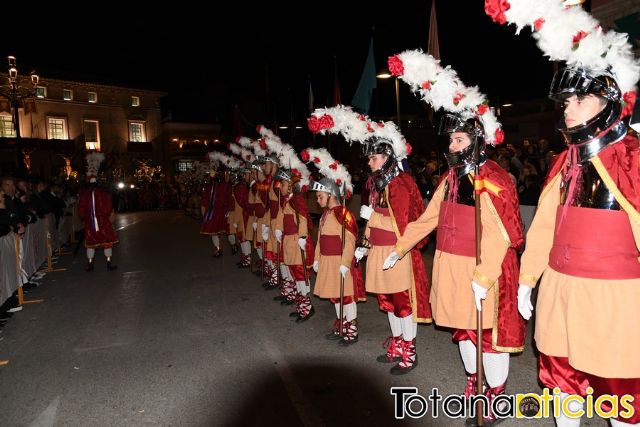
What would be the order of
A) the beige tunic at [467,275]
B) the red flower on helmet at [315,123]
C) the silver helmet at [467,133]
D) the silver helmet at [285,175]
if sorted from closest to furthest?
the beige tunic at [467,275] → the silver helmet at [467,133] → the red flower on helmet at [315,123] → the silver helmet at [285,175]

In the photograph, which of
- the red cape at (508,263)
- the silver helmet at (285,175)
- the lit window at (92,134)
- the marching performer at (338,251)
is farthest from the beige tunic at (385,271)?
the lit window at (92,134)

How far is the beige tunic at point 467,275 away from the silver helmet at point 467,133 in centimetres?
29

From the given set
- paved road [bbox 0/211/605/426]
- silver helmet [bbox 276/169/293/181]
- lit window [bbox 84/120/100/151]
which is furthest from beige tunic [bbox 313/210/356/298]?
lit window [bbox 84/120/100/151]

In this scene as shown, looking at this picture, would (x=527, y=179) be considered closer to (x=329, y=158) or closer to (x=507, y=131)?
(x=329, y=158)

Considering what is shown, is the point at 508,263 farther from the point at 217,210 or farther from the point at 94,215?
the point at 94,215

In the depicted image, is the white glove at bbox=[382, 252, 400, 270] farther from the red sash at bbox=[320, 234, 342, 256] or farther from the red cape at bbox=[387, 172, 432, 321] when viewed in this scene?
the red sash at bbox=[320, 234, 342, 256]

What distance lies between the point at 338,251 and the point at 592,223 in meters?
3.37

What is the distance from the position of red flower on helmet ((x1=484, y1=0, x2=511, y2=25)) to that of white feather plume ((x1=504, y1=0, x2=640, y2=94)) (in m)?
0.09

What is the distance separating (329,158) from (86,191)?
Answer: 7326 mm

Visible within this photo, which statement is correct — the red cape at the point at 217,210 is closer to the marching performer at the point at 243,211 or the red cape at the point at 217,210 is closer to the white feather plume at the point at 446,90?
the marching performer at the point at 243,211

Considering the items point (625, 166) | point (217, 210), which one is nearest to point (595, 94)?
point (625, 166)

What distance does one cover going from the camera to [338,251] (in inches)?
222

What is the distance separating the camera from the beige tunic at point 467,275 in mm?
3344

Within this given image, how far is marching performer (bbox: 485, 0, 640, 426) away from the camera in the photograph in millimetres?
2475
